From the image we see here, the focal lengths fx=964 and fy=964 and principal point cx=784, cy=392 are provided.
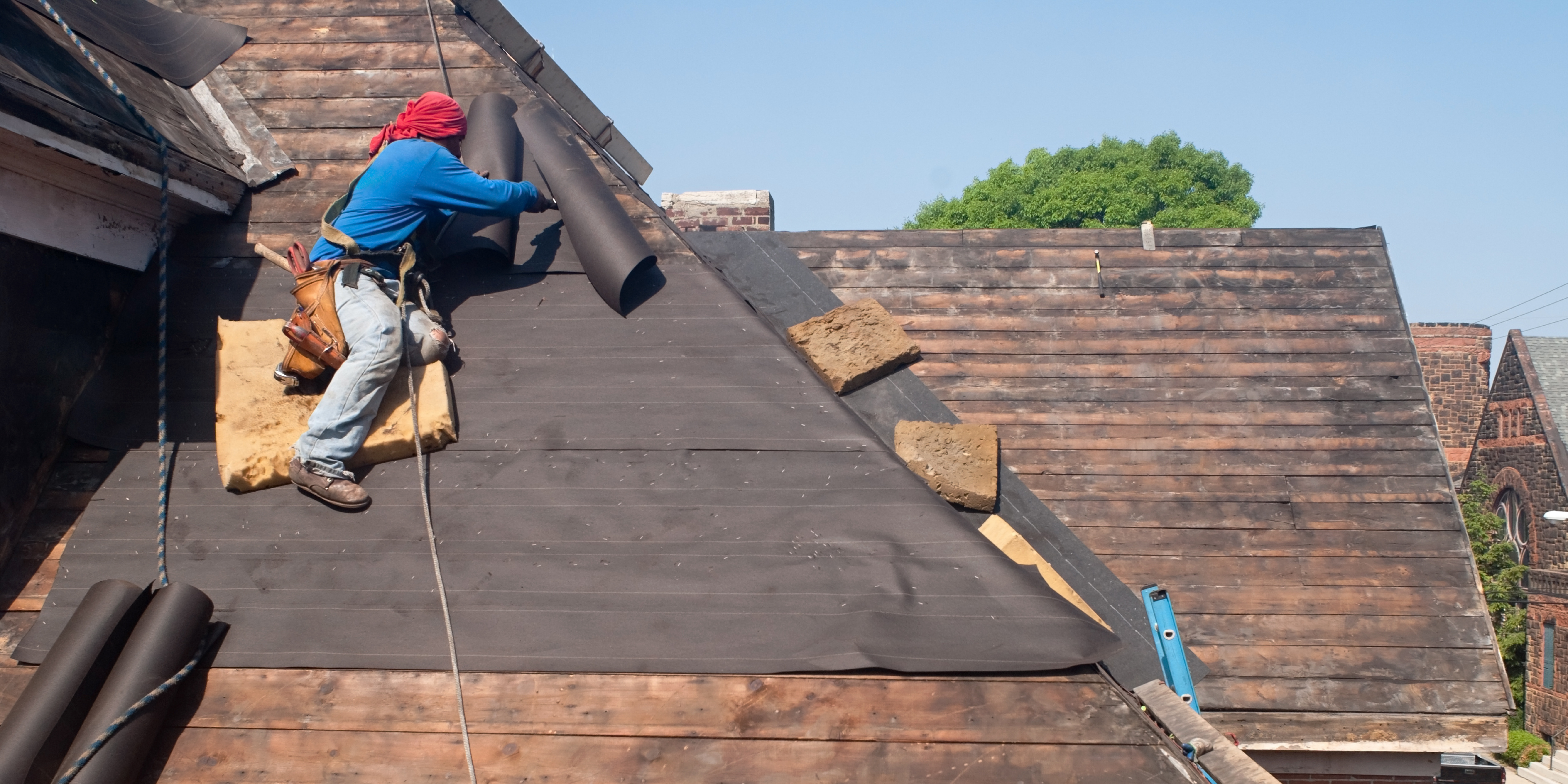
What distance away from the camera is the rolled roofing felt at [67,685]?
95.7 inches

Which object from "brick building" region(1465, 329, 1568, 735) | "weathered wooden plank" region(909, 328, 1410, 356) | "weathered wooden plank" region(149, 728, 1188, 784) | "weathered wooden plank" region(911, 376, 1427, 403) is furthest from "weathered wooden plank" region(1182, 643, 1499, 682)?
"brick building" region(1465, 329, 1568, 735)

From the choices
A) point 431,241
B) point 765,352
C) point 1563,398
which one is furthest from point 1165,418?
point 1563,398

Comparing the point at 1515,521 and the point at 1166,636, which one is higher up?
the point at 1166,636

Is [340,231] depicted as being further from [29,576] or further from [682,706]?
[682,706]

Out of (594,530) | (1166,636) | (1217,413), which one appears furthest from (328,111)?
(1217,413)

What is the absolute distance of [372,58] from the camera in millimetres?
4734

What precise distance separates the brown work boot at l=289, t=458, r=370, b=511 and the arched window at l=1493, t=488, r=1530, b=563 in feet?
89.6

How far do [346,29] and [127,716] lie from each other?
359cm

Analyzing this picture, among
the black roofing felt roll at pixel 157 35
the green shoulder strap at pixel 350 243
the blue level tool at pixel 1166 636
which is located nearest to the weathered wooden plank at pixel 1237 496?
the blue level tool at pixel 1166 636

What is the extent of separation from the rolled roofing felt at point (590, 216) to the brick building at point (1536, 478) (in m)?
23.7

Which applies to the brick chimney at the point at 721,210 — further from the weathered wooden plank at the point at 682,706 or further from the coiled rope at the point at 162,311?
the weathered wooden plank at the point at 682,706

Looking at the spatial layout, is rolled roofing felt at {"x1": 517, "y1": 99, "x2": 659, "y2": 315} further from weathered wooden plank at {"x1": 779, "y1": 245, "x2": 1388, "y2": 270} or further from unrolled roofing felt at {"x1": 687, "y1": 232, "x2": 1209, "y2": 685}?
weathered wooden plank at {"x1": 779, "y1": 245, "x2": 1388, "y2": 270}

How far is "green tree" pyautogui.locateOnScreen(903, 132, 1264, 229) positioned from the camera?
108 feet

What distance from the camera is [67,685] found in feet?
8.39
